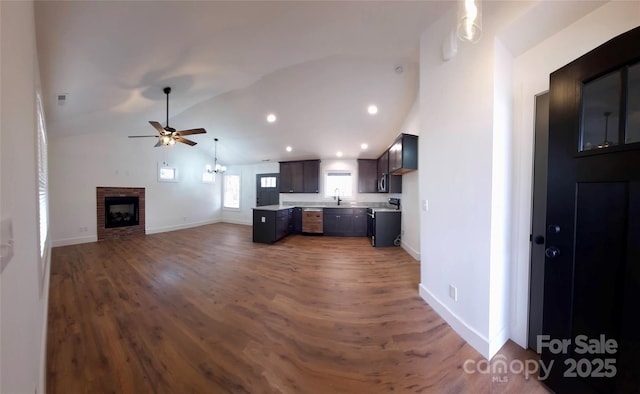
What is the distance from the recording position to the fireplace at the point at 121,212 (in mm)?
5484

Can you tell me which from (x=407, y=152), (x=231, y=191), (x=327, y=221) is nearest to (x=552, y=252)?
(x=407, y=152)

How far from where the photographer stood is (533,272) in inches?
63.9

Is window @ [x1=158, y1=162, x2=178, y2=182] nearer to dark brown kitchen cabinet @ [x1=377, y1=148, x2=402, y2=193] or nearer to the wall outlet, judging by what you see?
dark brown kitchen cabinet @ [x1=377, y1=148, x2=402, y2=193]

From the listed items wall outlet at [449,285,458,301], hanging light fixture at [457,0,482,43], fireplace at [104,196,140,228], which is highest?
hanging light fixture at [457,0,482,43]

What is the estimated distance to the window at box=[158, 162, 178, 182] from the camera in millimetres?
6443

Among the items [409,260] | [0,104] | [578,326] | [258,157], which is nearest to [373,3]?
[0,104]

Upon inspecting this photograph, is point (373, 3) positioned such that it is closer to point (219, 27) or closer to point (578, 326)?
point (219, 27)

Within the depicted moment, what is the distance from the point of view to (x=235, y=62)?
274 cm

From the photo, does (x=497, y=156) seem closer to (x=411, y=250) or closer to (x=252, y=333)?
(x=252, y=333)

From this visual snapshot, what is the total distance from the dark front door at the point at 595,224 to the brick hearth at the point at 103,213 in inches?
319

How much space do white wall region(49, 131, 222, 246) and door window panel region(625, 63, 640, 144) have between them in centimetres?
699

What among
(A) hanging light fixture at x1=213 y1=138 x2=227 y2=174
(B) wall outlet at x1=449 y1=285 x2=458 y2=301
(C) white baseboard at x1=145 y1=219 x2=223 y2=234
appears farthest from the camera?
(A) hanging light fixture at x1=213 y1=138 x2=227 y2=174

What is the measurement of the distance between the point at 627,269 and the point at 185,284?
12.6 feet

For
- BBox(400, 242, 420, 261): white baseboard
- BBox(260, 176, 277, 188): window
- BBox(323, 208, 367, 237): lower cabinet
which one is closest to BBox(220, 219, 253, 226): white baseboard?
BBox(260, 176, 277, 188): window
